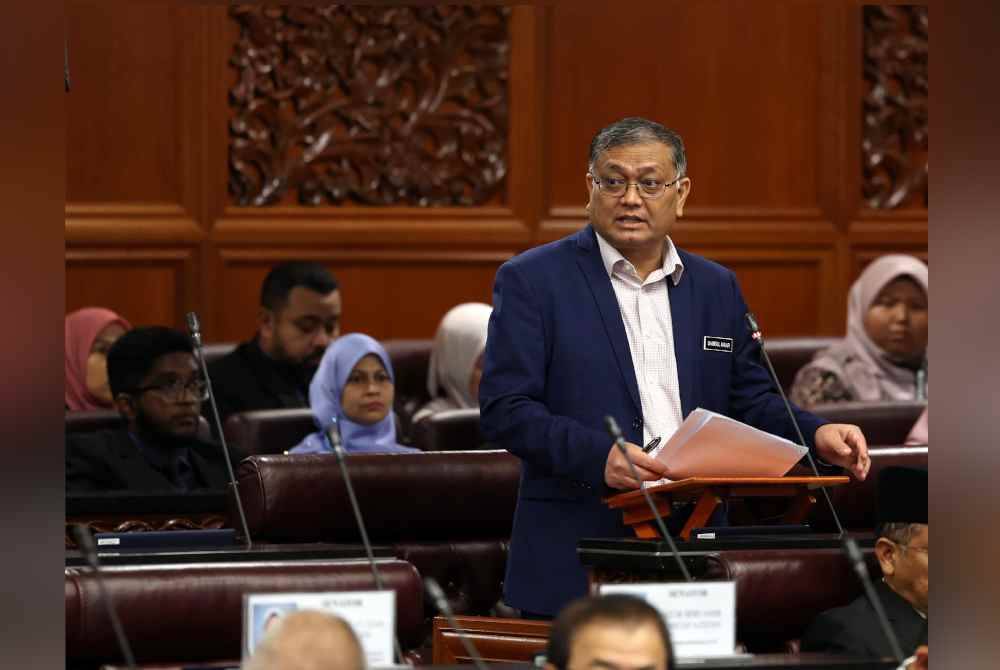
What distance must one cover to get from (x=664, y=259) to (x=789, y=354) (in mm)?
3790

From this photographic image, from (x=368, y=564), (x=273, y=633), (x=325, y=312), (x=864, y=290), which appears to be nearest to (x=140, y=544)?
(x=368, y=564)

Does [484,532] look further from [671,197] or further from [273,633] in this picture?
[273,633]

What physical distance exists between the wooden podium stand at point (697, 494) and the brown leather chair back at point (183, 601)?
0.42 m

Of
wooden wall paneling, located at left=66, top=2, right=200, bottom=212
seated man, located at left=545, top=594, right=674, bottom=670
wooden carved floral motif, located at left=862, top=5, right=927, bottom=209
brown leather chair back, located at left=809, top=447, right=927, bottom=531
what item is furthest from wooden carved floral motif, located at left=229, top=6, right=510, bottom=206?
seated man, located at left=545, top=594, right=674, bottom=670

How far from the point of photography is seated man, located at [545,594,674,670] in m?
2.31

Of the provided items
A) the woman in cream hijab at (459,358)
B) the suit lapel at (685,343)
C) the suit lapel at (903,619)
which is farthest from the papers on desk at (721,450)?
the woman in cream hijab at (459,358)

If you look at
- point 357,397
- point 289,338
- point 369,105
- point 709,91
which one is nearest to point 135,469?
point 357,397

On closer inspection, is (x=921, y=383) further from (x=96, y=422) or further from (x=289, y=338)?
(x=96, y=422)

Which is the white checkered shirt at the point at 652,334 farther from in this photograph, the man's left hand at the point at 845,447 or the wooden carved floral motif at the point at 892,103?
the wooden carved floral motif at the point at 892,103

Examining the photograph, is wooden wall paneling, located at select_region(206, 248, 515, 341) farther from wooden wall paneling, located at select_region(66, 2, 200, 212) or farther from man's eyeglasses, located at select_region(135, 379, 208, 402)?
man's eyeglasses, located at select_region(135, 379, 208, 402)

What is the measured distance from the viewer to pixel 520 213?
8117mm

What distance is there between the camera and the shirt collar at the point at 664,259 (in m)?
3.47

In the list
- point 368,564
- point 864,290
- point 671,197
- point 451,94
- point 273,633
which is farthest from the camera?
point 451,94
